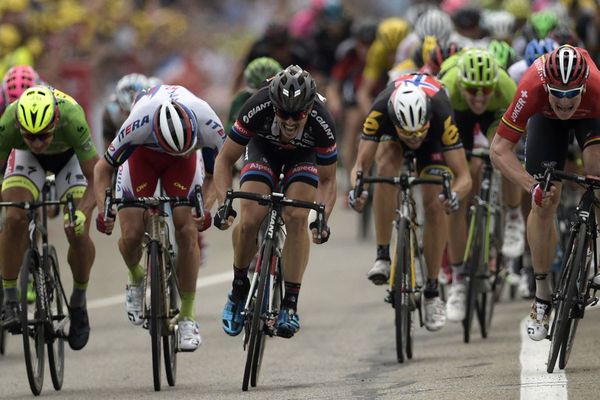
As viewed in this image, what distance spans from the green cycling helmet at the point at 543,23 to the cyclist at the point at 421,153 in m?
3.73

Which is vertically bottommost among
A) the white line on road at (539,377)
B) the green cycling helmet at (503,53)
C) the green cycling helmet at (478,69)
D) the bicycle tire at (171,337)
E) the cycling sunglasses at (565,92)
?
the white line on road at (539,377)

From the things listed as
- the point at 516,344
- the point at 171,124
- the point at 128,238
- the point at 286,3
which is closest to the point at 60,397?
the point at 128,238

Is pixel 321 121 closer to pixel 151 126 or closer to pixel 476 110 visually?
pixel 151 126

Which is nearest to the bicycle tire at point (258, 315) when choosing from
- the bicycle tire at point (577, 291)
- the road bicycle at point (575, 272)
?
the road bicycle at point (575, 272)

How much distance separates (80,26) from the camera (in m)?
22.2

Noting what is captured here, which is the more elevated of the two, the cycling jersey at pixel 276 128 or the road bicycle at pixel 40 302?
the cycling jersey at pixel 276 128

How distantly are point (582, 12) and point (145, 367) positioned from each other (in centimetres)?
1044

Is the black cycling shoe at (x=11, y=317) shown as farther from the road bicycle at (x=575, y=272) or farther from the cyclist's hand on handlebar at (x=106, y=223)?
the road bicycle at (x=575, y=272)

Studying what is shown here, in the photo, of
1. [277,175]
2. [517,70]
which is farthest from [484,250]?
[277,175]

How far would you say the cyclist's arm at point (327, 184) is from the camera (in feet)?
37.1

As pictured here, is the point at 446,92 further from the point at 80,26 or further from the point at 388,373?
the point at 80,26

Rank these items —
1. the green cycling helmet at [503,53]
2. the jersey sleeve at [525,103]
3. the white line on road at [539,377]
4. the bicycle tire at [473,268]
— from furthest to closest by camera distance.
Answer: the green cycling helmet at [503,53] → the bicycle tire at [473,268] → the jersey sleeve at [525,103] → the white line on road at [539,377]

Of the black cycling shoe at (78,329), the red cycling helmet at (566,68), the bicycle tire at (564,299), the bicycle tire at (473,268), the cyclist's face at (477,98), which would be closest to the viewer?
the red cycling helmet at (566,68)

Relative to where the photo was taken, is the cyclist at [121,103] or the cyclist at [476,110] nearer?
the cyclist at [476,110]
